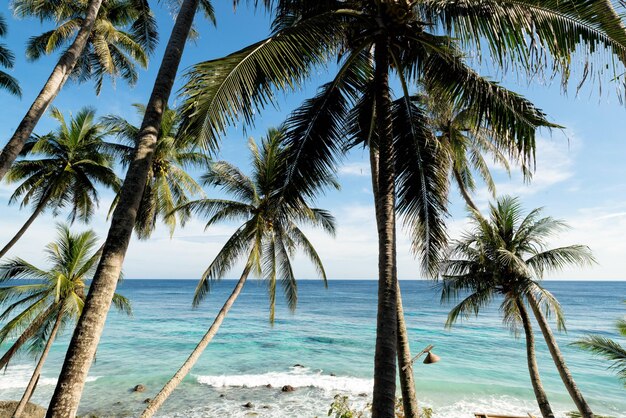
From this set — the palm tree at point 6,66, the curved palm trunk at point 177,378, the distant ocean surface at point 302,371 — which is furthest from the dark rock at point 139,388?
the palm tree at point 6,66

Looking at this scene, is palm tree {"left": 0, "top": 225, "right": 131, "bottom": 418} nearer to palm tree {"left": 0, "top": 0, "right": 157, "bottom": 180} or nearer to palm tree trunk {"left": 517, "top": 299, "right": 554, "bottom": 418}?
palm tree {"left": 0, "top": 0, "right": 157, "bottom": 180}

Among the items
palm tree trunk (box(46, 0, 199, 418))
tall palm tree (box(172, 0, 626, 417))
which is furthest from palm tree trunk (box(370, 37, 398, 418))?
palm tree trunk (box(46, 0, 199, 418))

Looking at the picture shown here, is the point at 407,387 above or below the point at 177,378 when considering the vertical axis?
above

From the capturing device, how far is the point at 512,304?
9938mm

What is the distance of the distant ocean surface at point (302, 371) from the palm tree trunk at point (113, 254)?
30.3ft

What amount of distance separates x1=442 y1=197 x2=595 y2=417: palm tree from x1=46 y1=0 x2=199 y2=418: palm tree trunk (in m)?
8.52

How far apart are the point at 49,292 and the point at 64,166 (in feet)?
16.1

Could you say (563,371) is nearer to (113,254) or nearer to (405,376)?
(405,376)

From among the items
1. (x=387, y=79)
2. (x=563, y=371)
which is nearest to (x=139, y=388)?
(x=563, y=371)

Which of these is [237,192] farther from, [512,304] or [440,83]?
[512,304]

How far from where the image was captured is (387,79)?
465 centimetres

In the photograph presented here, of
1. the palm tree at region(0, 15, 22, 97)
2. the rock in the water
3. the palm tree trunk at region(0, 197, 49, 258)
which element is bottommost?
the rock in the water

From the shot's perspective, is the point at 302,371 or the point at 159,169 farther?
the point at 302,371

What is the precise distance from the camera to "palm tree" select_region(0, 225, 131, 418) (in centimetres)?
905
